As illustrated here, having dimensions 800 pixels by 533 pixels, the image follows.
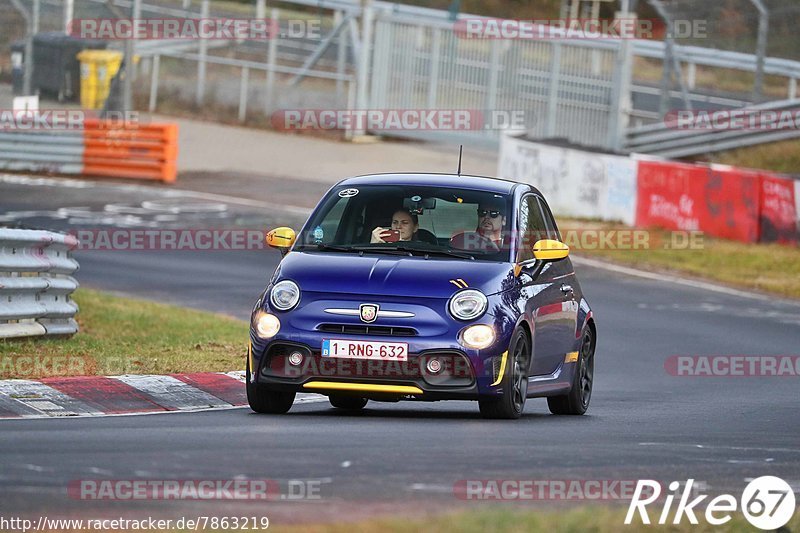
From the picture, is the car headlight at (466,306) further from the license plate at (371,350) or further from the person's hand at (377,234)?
the person's hand at (377,234)

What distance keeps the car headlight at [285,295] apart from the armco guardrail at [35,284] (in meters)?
3.36

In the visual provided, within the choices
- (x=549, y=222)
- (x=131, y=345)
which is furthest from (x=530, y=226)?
(x=131, y=345)

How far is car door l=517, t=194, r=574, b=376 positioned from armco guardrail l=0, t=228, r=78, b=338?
13.3 ft

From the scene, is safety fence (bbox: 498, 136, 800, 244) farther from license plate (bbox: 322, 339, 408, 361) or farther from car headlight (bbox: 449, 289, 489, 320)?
license plate (bbox: 322, 339, 408, 361)

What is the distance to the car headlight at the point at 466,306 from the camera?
395 inches

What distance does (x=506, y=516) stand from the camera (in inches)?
253

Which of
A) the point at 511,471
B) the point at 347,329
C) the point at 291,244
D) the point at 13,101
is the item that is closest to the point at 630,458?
the point at 511,471

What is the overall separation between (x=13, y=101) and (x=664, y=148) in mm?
14014

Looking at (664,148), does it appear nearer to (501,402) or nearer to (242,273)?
(242,273)

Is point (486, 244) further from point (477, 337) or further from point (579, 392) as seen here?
point (579, 392)

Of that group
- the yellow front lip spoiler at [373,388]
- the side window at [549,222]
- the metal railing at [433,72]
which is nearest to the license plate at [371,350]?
the yellow front lip spoiler at [373,388]

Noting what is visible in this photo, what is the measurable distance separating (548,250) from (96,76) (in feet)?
104

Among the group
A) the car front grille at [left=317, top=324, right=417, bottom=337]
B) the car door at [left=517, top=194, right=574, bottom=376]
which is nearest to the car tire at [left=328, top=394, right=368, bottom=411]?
the car door at [left=517, top=194, right=574, bottom=376]

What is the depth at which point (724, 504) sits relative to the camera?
738 centimetres
